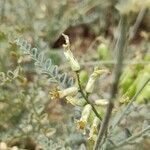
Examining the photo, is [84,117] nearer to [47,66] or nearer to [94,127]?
[94,127]

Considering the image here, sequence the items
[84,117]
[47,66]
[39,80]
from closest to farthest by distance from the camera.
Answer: [84,117], [47,66], [39,80]

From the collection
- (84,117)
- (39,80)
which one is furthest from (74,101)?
(39,80)

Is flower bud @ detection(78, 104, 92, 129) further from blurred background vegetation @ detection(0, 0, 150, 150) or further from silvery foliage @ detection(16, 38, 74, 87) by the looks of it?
blurred background vegetation @ detection(0, 0, 150, 150)

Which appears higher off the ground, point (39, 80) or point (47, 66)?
point (47, 66)

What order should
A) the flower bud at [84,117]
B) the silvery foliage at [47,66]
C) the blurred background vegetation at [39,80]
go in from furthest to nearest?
the blurred background vegetation at [39,80]
the silvery foliage at [47,66]
the flower bud at [84,117]

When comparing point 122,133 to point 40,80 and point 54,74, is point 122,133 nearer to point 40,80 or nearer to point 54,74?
point 54,74

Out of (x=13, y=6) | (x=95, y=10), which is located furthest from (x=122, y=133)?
(x=95, y=10)

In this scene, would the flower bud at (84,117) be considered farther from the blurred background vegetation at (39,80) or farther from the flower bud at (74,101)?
the blurred background vegetation at (39,80)

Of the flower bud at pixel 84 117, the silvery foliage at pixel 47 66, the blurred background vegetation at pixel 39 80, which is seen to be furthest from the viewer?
the blurred background vegetation at pixel 39 80

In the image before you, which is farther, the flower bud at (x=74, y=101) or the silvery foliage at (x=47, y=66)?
the silvery foliage at (x=47, y=66)

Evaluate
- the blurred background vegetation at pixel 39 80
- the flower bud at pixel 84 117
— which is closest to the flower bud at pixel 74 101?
the flower bud at pixel 84 117
